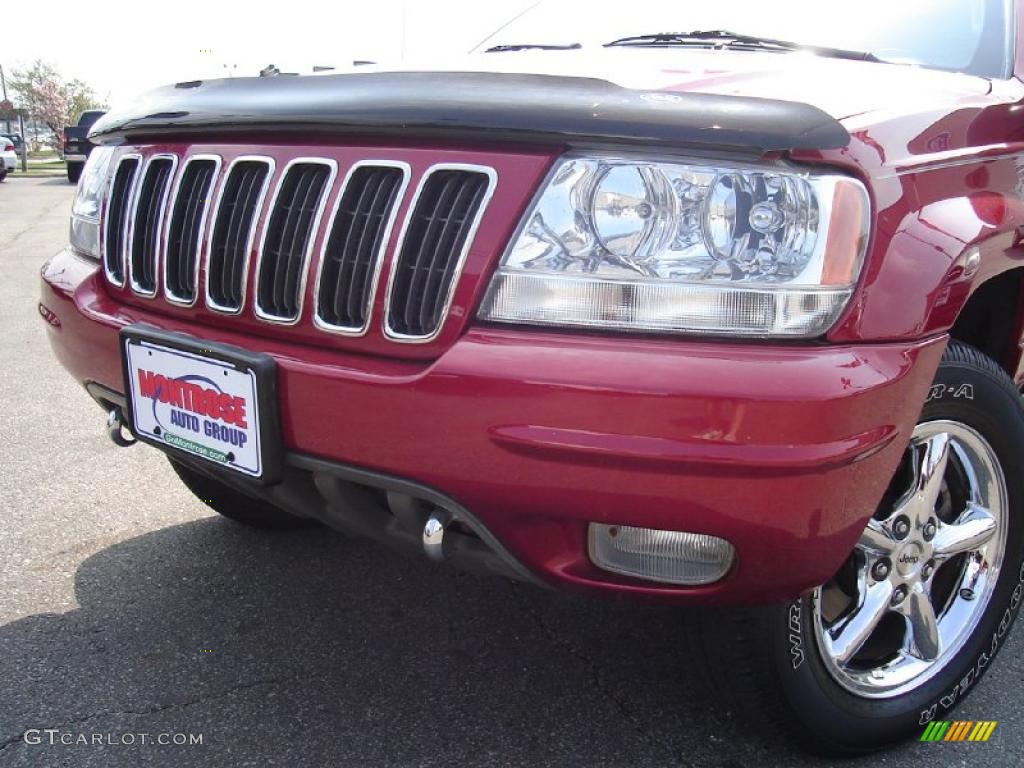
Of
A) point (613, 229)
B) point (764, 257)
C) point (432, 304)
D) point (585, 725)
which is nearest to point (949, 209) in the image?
point (764, 257)

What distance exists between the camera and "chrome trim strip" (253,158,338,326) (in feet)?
5.50

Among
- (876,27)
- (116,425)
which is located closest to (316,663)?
(116,425)

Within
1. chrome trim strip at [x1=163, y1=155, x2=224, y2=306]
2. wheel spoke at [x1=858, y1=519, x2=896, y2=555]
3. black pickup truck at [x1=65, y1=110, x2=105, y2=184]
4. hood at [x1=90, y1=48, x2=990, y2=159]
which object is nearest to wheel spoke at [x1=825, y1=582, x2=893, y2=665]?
wheel spoke at [x1=858, y1=519, x2=896, y2=555]

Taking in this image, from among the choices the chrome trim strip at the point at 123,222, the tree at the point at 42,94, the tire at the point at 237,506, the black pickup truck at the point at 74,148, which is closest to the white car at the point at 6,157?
the black pickup truck at the point at 74,148

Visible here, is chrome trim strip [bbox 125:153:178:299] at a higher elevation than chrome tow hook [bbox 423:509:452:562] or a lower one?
higher

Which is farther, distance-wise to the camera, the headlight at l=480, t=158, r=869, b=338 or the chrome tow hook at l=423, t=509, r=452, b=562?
the chrome tow hook at l=423, t=509, r=452, b=562

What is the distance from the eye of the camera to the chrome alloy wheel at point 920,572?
1880 millimetres

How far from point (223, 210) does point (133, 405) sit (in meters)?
0.44

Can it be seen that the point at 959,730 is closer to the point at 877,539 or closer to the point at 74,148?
the point at 877,539

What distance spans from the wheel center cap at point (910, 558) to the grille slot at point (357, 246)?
1153 mm

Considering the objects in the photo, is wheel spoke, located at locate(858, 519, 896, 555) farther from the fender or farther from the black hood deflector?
the black hood deflector

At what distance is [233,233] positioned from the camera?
6.02ft

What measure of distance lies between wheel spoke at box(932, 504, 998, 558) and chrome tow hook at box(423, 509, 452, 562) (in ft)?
3.42
